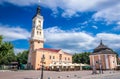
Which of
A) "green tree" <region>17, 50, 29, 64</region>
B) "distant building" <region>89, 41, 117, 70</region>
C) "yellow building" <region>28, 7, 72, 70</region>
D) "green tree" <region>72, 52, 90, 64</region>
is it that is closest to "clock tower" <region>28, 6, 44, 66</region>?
"yellow building" <region>28, 7, 72, 70</region>

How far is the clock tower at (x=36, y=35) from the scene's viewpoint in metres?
63.6

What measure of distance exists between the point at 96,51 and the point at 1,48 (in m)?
39.7

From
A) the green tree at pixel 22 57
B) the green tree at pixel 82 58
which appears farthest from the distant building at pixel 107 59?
the green tree at pixel 22 57

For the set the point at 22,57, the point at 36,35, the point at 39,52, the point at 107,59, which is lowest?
the point at 107,59

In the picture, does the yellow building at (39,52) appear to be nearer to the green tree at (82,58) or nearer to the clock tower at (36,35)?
the clock tower at (36,35)

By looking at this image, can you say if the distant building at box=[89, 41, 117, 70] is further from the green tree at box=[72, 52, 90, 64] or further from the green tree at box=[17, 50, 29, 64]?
the green tree at box=[17, 50, 29, 64]

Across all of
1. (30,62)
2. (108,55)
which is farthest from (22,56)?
(108,55)

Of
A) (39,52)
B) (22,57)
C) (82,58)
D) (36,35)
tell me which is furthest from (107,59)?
(22,57)

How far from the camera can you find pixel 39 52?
59.5 metres

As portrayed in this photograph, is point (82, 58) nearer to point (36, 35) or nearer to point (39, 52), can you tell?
point (39, 52)

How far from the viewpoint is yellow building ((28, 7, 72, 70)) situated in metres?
59.5

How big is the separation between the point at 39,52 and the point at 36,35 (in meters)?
8.52

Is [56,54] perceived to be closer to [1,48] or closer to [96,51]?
[96,51]

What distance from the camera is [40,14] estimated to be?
69.7 metres
